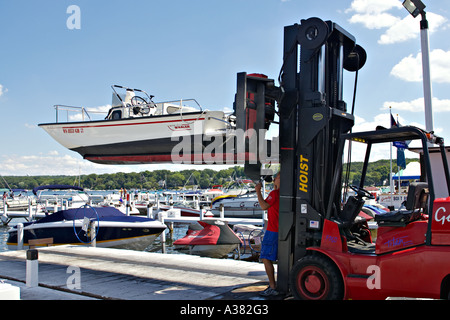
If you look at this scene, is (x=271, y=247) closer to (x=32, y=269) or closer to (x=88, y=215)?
(x=32, y=269)

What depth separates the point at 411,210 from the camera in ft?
14.6

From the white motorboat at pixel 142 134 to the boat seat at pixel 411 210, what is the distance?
13.8 feet

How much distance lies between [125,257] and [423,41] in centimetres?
852

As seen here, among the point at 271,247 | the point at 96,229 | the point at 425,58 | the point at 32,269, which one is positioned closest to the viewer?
the point at 271,247

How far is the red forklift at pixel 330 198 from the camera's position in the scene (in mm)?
4191

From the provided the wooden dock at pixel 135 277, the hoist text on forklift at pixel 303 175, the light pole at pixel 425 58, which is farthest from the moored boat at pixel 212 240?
the hoist text on forklift at pixel 303 175

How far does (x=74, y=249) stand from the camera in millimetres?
10766

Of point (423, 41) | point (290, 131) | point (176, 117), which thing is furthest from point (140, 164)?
point (423, 41)

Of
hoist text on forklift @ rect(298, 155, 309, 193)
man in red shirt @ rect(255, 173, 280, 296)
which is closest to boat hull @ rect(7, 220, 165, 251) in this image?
man in red shirt @ rect(255, 173, 280, 296)

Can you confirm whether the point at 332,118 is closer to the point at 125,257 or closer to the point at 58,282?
the point at 58,282

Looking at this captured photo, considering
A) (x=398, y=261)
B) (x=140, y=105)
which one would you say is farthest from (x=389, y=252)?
(x=140, y=105)

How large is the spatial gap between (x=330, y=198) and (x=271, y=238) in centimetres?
118

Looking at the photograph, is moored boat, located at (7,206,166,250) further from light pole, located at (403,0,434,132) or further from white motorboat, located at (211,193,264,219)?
white motorboat, located at (211,193,264,219)

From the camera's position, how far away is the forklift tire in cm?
459
